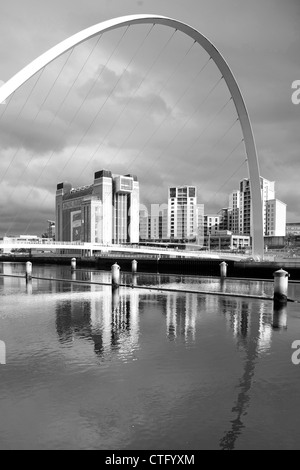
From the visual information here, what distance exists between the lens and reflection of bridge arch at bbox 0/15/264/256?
88.4ft

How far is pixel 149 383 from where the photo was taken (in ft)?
20.9

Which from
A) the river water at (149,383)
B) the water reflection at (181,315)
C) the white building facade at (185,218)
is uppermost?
the white building facade at (185,218)

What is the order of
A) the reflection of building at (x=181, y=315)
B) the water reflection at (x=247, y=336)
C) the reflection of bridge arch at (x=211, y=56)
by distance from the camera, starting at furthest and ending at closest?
the reflection of bridge arch at (x=211, y=56) < the reflection of building at (x=181, y=315) < the water reflection at (x=247, y=336)

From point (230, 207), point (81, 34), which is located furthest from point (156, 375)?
point (230, 207)

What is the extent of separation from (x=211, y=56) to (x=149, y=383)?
36630mm

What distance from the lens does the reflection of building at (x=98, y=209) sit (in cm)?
11544

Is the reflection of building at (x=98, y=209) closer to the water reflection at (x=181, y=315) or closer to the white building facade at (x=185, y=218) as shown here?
the white building facade at (x=185, y=218)

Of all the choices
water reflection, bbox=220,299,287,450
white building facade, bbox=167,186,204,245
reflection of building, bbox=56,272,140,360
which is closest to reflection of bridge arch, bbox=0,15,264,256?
reflection of building, bbox=56,272,140,360

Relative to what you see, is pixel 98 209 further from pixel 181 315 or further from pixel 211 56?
pixel 181 315

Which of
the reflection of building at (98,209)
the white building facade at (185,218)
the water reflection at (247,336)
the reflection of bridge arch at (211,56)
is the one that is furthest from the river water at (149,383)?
the white building facade at (185,218)

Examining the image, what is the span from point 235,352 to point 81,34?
27212 millimetres

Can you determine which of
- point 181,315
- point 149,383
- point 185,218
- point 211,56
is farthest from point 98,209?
point 149,383

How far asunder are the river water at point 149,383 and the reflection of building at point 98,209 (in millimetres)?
98644

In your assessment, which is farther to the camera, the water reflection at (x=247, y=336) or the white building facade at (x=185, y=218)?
the white building facade at (x=185, y=218)
